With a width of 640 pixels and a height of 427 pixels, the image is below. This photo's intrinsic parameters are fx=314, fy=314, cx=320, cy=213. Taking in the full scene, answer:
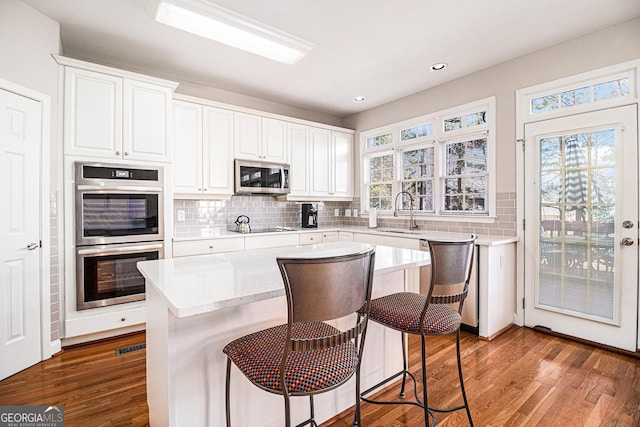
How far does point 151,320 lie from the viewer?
1.53 m

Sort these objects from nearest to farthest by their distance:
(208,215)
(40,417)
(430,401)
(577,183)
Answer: (40,417) → (430,401) → (577,183) → (208,215)

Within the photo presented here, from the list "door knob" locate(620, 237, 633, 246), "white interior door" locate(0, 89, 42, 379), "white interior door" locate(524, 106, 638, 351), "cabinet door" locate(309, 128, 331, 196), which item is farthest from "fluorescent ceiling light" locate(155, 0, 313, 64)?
"door knob" locate(620, 237, 633, 246)

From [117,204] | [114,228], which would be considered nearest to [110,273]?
[114,228]

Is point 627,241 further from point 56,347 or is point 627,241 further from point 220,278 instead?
point 56,347

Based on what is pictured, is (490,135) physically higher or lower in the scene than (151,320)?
higher

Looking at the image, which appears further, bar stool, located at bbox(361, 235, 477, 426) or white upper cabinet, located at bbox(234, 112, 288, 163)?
white upper cabinet, located at bbox(234, 112, 288, 163)

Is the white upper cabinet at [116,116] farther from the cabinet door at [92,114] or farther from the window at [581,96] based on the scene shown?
the window at [581,96]

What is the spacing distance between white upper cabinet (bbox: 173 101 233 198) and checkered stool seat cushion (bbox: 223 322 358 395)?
8.61 ft

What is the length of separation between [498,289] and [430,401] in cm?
153

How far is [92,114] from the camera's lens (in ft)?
9.00

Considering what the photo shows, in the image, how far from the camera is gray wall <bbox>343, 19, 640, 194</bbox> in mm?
2602

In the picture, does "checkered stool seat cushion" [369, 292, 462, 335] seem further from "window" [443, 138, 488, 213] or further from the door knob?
"window" [443, 138, 488, 213]

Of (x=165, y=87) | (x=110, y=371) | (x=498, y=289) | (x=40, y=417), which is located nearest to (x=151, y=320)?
(x=40, y=417)

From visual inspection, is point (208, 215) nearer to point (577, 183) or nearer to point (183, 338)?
point (183, 338)
